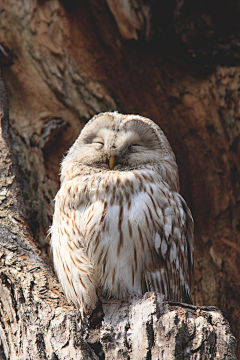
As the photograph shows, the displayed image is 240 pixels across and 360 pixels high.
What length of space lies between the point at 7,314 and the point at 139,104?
7.85ft

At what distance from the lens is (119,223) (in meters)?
2.13

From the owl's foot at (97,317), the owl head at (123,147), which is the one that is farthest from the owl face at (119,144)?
the owl's foot at (97,317)

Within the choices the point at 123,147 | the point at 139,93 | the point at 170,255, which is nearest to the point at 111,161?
the point at 123,147

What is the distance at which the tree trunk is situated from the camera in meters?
3.15

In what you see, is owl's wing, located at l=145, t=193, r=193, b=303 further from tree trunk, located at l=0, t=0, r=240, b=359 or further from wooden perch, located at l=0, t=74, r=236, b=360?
tree trunk, located at l=0, t=0, r=240, b=359

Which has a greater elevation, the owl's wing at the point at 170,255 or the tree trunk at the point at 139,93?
the tree trunk at the point at 139,93

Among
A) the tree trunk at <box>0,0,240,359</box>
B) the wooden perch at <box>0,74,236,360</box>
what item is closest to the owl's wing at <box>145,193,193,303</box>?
the wooden perch at <box>0,74,236,360</box>

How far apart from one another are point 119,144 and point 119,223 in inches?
23.9

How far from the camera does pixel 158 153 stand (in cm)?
265

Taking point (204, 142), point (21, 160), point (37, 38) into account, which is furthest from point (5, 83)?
point (204, 142)

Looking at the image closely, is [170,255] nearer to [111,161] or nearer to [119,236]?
[119,236]

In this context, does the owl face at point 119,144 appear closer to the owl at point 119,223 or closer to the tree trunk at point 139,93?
the owl at point 119,223

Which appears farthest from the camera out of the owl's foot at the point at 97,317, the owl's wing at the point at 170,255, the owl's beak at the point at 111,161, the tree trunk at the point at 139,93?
the tree trunk at the point at 139,93

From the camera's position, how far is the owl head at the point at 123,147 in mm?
2461
